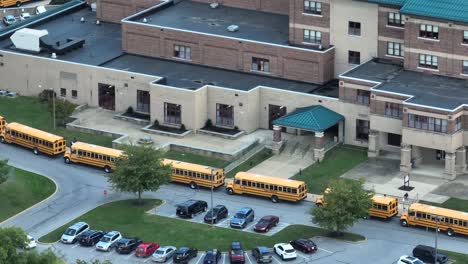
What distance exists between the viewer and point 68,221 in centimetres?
19938

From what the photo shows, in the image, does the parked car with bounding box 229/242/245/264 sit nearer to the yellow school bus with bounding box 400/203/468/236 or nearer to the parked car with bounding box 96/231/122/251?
the parked car with bounding box 96/231/122/251

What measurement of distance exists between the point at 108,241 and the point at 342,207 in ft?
77.9

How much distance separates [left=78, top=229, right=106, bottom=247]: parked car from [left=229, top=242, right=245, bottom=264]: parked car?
45.9 feet

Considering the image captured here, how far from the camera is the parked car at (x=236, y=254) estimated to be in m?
187

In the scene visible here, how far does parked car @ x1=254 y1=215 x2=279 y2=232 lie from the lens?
195500mm

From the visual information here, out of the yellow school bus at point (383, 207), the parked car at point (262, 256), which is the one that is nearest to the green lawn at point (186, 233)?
the parked car at point (262, 256)

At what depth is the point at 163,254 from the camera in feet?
620

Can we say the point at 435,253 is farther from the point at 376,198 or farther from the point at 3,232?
the point at 3,232

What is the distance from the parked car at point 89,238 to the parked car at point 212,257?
482 inches

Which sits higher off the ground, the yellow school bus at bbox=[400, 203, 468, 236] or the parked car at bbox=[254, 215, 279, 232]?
the yellow school bus at bbox=[400, 203, 468, 236]

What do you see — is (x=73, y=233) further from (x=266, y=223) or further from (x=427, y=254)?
(x=427, y=254)

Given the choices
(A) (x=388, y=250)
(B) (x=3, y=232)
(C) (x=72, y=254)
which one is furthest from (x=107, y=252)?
(A) (x=388, y=250)

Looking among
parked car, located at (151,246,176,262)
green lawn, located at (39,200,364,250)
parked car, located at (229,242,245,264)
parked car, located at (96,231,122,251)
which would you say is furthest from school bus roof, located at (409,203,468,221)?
parked car, located at (96,231,122,251)

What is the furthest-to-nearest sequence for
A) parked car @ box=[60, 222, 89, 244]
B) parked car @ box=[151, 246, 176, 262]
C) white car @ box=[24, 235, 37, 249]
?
parked car @ box=[60, 222, 89, 244]
parked car @ box=[151, 246, 176, 262]
white car @ box=[24, 235, 37, 249]
